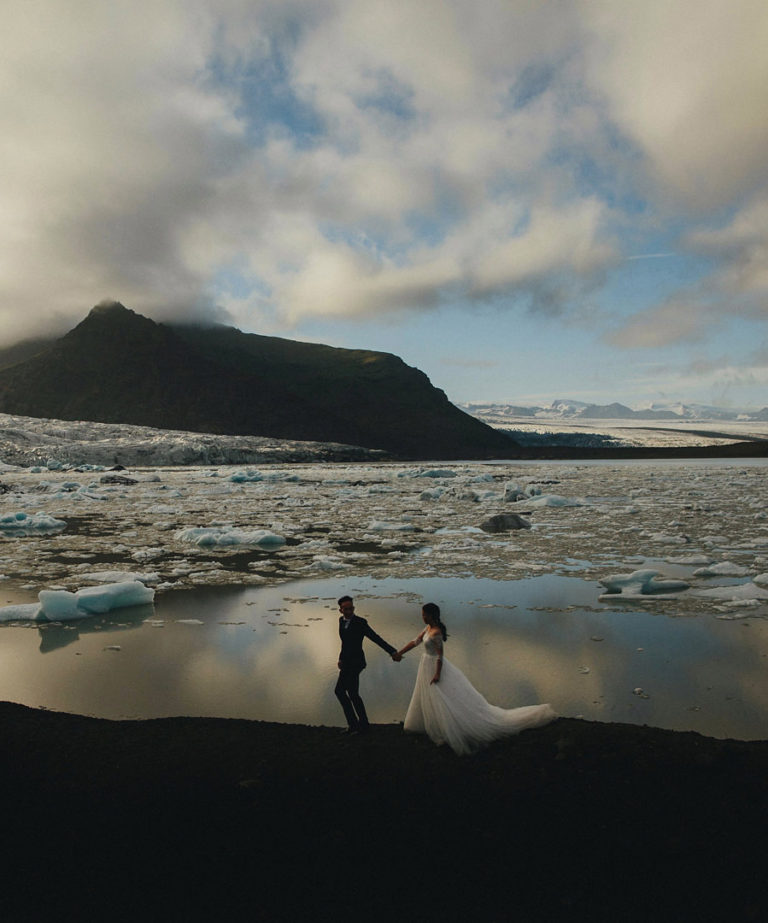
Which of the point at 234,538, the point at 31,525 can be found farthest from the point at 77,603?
the point at 31,525

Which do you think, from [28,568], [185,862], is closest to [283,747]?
[185,862]

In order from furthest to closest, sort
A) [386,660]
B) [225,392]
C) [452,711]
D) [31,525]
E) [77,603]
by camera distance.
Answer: [225,392] → [31,525] → [77,603] → [386,660] → [452,711]

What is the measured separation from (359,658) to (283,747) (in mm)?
778

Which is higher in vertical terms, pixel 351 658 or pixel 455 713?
pixel 351 658

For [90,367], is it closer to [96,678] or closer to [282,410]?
[282,410]

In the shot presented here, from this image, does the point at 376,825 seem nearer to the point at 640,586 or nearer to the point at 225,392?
the point at 640,586

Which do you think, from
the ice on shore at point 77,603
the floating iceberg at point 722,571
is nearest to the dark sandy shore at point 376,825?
the ice on shore at point 77,603

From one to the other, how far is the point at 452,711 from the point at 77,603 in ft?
17.4

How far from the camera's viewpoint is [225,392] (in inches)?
4429

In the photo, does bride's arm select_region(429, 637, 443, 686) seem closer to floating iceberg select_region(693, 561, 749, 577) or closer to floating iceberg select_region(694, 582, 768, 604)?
floating iceberg select_region(694, 582, 768, 604)

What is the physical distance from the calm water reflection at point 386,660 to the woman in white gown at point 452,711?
539 millimetres

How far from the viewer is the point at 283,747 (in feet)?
13.1

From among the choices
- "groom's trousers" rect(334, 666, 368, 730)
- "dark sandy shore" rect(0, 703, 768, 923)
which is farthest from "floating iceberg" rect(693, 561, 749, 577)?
"groom's trousers" rect(334, 666, 368, 730)

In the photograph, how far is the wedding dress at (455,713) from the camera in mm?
3986
